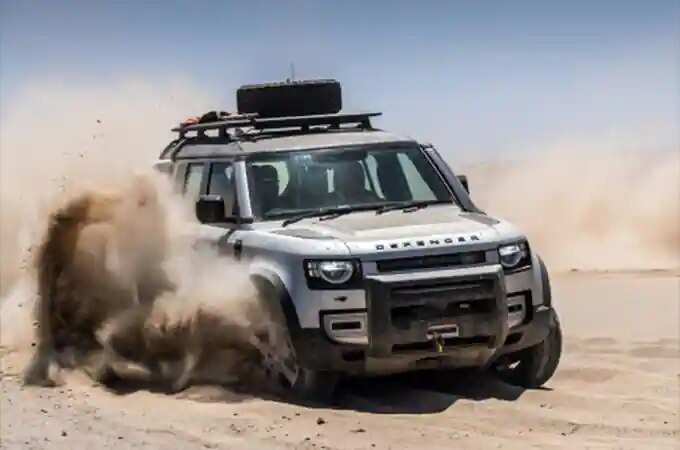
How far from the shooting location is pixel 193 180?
9734mm

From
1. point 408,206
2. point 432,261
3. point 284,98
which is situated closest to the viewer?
point 432,261

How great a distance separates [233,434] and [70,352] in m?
2.61

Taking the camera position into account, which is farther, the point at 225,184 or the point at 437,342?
the point at 225,184

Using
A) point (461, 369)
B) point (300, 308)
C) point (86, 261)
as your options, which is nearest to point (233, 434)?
point (300, 308)

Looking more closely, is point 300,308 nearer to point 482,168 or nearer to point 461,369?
point 461,369

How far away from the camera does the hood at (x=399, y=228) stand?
25.8 feet

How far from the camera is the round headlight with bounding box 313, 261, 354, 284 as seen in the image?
25.2 feet

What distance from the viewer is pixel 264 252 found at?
816cm

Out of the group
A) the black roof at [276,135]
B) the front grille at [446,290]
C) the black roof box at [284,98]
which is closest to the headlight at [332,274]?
the front grille at [446,290]

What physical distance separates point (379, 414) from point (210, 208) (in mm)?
1998

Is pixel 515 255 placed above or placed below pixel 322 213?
below

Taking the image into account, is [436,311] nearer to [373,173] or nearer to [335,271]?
[335,271]

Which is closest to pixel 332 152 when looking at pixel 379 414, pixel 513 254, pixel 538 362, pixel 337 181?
pixel 337 181

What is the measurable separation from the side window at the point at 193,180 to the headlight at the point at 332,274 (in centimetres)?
216
